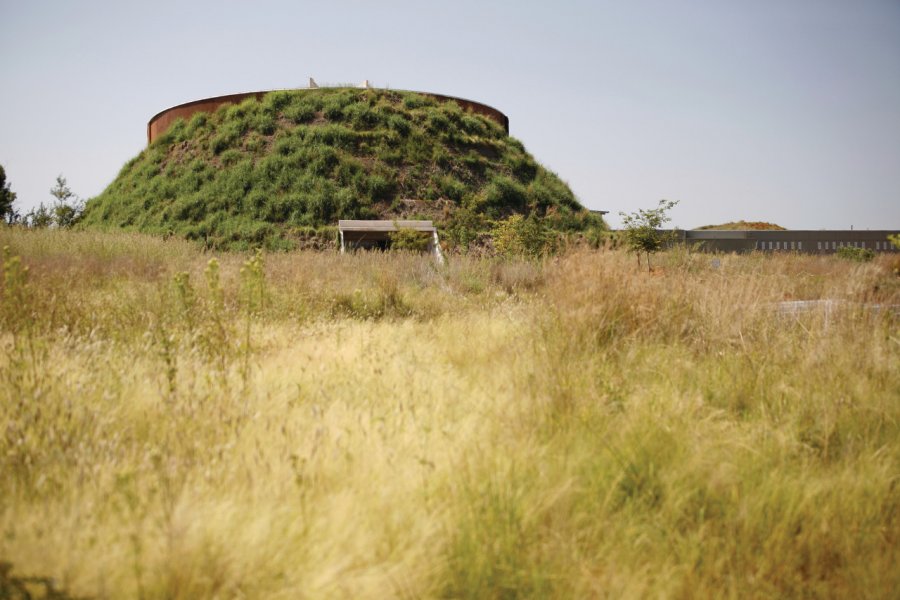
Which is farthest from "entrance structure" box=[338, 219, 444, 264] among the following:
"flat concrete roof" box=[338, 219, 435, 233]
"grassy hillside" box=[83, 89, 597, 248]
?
"grassy hillside" box=[83, 89, 597, 248]

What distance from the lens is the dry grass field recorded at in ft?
6.00

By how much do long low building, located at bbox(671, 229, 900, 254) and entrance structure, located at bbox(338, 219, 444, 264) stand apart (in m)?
12.3

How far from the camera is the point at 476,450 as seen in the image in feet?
8.55

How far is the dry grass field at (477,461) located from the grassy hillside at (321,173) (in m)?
12.2

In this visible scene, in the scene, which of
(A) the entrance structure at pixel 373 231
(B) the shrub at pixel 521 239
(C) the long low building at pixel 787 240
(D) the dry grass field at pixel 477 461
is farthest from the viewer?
(C) the long low building at pixel 787 240

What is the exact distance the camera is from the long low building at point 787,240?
977 inches

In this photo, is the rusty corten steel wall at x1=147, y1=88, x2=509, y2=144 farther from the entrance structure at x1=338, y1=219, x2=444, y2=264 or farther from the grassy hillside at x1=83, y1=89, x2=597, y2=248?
the entrance structure at x1=338, y1=219, x2=444, y2=264

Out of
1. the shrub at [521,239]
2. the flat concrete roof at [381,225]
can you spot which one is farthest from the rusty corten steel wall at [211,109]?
the shrub at [521,239]

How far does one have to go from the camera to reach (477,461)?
2.44 m

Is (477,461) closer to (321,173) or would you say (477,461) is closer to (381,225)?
(381,225)

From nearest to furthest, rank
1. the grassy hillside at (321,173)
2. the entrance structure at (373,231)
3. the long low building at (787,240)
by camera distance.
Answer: the entrance structure at (373,231) < the grassy hillside at (321,173) < the long low building at (787,240)

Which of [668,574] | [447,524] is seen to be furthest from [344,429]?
[668,574]

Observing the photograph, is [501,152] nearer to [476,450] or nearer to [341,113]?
[341,113]

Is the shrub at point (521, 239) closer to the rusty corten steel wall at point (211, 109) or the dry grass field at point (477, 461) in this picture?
the dry grass field at point (477, 461)
